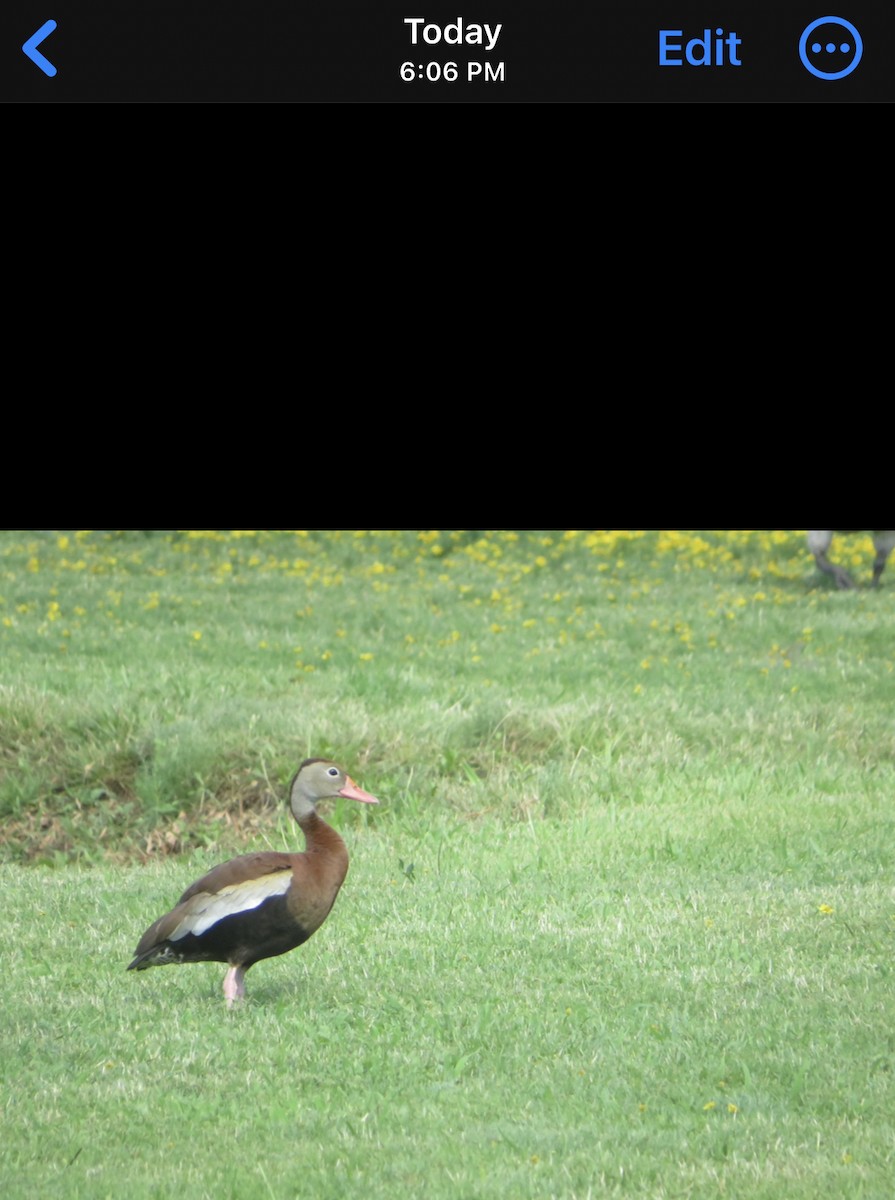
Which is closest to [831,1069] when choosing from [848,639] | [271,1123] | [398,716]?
[271,1123]

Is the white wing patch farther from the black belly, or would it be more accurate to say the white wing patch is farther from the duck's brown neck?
the duck's brown neck

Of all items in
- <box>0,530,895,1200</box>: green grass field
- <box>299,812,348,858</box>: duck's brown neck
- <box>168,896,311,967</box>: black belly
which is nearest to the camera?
<box>0,530,895,1200</box>: green grass field

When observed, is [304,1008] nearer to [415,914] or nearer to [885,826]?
[415,914]

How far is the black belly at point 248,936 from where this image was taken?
5695 mm

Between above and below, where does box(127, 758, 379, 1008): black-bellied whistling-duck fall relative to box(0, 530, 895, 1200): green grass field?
above

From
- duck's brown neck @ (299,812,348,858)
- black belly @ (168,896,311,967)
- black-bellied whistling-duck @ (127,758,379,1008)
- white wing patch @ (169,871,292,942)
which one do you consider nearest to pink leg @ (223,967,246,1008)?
black-bellied whistling-duck @ (127,758,379,1008)

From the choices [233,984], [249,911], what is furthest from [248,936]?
[233,984]

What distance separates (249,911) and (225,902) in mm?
103

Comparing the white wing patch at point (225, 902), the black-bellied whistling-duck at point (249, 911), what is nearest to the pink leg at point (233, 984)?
the black-bellied whistling-duck at point (249, 911)

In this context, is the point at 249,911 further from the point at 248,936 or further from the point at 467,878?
the point at 467,878

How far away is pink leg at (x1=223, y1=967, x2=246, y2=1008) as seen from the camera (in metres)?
5.96

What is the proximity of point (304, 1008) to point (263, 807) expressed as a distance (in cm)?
384

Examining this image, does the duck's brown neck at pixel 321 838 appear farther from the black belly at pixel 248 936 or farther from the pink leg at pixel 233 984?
the pink leg at pixel 233 984

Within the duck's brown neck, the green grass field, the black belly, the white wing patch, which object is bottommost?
the green grass field
